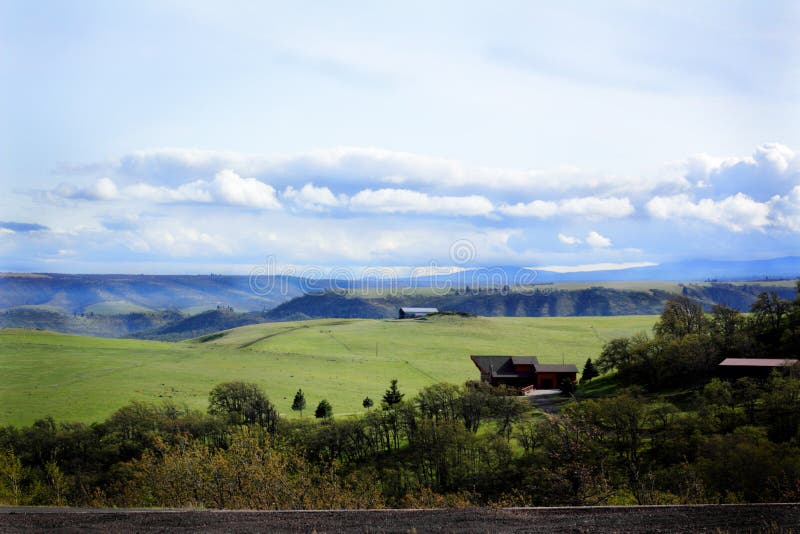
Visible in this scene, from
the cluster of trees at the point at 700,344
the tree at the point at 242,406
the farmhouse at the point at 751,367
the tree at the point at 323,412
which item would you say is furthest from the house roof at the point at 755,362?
the tree at the point at 242,406

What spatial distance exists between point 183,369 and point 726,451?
89.2m

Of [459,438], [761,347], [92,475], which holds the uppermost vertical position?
[761,347]

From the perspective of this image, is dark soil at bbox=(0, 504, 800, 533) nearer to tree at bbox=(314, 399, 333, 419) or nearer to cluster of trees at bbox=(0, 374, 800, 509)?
cluster of trees at bbox=(0, 374, 800, 509)

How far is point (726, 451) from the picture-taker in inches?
1596

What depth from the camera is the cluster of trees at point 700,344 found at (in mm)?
73438

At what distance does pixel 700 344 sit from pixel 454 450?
129ft

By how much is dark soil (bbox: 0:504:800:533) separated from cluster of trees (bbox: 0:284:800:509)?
7413 mm

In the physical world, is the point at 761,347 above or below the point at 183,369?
above

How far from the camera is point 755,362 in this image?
222 ft

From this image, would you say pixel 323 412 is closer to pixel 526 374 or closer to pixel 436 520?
pixel 526 374

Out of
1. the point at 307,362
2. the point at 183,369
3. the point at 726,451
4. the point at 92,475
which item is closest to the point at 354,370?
the point at 307,362

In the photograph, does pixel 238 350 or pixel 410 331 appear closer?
pixel 238 350

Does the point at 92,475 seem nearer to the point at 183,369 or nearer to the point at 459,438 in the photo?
the point at 459,438

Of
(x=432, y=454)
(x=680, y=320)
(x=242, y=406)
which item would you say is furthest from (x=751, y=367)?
(x=242, y=406)
